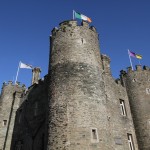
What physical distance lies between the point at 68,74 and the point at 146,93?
31.1 ft

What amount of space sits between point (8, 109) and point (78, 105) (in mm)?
12874

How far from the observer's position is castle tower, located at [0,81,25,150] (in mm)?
22641

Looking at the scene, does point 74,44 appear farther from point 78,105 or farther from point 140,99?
point 140,99

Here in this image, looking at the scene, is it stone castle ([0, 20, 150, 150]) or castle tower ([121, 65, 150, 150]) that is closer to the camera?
stone castle ([0, 20, 150, 150])

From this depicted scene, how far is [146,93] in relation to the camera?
2142 cm

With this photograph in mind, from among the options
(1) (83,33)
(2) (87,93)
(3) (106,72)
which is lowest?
(2) (87,93)

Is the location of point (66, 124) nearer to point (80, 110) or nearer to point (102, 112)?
point (80, 110)

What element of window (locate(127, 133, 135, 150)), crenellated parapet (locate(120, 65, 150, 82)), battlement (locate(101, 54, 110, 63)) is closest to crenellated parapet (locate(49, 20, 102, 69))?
battlement (locate(101, 54, 110, 63))

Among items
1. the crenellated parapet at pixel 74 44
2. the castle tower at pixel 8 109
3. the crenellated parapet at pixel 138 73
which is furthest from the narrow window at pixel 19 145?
the crenellated parapet at pixel 138 73

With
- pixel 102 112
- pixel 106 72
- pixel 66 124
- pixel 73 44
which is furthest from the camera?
pixel 106 72

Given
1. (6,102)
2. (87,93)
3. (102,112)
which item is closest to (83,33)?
(87,93)

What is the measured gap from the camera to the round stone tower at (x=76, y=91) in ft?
44.2

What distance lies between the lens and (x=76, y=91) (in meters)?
14.9

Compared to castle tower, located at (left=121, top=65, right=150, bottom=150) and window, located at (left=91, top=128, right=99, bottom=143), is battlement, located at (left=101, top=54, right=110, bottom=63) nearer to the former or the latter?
castle tower, located at (left=121, top=65, right=150, bottom=150)
